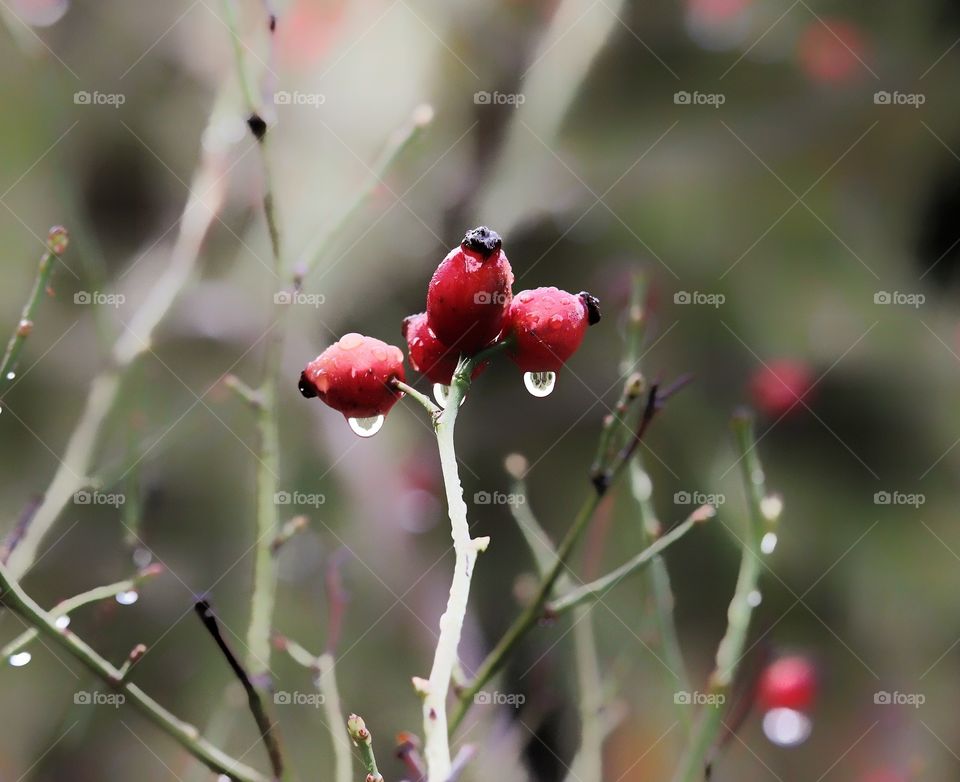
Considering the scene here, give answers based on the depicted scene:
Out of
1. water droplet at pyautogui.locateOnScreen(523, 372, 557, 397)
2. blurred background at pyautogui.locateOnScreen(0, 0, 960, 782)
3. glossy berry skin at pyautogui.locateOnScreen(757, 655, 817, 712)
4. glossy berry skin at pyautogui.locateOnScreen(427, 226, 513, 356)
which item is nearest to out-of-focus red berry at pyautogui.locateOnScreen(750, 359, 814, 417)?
blurred background at pyautogui.locateOnScreen(0, 0, 960, 782)

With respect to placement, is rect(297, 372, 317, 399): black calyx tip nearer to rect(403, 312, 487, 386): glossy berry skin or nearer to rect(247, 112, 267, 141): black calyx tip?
rect(403, 312, 487, 386): glossy berry skin

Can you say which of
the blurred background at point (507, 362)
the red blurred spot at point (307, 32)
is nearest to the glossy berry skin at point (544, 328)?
the blurred background at point (507, 362)

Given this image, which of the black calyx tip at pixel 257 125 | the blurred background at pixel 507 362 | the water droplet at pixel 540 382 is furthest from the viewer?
the blurred background at pixel 507 362

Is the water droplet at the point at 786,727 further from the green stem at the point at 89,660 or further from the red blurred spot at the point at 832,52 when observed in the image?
the red blurred spot at the point at 832,52

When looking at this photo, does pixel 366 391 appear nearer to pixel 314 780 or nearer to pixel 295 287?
pixel 295 287

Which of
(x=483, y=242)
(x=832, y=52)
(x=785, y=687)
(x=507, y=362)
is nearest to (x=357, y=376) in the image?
(x=483, y=242)

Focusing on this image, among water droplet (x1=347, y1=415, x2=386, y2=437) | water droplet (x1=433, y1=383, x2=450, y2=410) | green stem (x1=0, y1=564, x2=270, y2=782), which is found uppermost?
water droplet (x1=433, y1=383, x2=450, y2=410)

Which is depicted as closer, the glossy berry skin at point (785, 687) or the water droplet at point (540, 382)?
the water droplet at point (540, 382)
